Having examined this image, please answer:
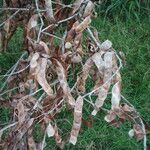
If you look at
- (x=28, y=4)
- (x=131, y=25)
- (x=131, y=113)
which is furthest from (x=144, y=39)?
(x=131, y=113)

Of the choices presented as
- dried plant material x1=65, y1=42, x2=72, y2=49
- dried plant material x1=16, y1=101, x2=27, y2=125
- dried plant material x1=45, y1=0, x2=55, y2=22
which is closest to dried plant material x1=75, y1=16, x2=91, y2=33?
dried plant material x1=65, y1=42, x2=72, y2=49

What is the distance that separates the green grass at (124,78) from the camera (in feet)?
9.05

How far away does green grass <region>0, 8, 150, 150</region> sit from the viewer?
2758 millimetres

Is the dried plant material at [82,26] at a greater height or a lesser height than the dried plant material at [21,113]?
greater

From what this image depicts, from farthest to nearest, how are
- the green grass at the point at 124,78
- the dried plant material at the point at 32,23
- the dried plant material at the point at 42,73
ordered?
the green grass at the point at 124,78, the dried plant material at the point at 32,23, the dried plant material at the point at 42,73

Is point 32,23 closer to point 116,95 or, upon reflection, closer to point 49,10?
point 49,10

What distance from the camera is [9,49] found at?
3.38 meters

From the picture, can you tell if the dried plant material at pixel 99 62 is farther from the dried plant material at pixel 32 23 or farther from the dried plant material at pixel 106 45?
the dried plant material at pixel 32 23

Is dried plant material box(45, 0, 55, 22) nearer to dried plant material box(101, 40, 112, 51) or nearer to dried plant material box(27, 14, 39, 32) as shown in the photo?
dried plant material box(27, 14, 39, 32)

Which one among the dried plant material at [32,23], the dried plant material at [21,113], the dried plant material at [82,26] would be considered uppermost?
A: the dried plant material at [82,26]

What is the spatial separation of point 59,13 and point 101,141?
1.04 meters

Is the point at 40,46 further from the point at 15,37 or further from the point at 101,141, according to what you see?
the point at 15,37

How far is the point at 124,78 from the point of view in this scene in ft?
10.6

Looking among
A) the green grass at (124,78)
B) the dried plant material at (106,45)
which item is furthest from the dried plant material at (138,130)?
the green grass at (124,78)
